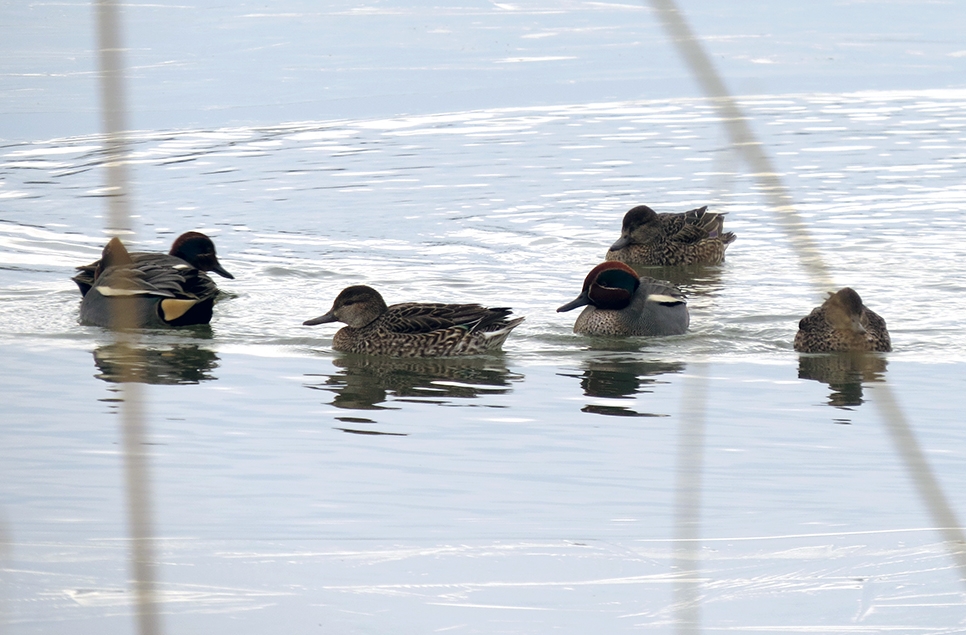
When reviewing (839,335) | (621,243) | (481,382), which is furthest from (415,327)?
(621,243)

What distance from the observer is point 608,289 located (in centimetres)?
1127

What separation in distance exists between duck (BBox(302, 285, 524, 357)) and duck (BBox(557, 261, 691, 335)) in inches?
29.8

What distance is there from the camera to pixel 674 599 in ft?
17.8

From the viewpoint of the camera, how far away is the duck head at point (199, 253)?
12.6 m

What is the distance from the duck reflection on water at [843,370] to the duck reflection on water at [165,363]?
4028 millimetres

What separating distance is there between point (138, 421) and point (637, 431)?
20.1 feet

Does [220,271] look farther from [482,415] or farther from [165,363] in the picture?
[482,415]

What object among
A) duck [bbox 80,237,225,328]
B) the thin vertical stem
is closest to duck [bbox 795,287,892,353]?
duck [bbox 80,237,225,328]

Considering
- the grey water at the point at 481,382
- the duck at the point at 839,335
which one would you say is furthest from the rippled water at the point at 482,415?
the duck at the point at 839,335

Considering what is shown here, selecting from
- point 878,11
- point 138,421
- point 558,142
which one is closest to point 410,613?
point 138,421

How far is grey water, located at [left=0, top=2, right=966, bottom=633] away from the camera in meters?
5.48

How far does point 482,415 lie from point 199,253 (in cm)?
469

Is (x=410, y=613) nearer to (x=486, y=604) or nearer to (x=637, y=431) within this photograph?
(x=486, y=604)

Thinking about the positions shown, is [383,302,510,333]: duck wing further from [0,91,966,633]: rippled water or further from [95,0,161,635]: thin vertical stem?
[95,0,161,635]: thin vertical stem
